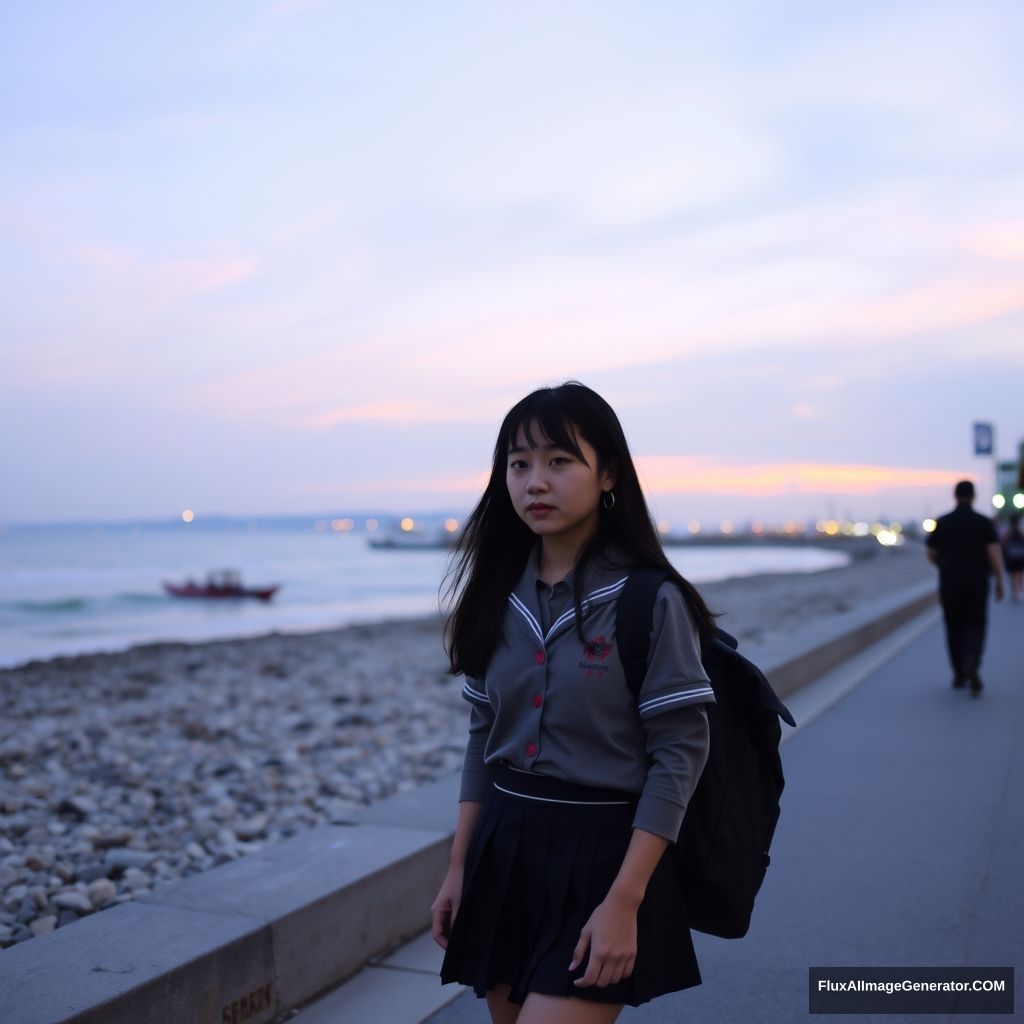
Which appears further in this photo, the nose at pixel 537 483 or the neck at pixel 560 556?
the neck at pixel 560 556

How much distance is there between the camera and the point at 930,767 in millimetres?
6980

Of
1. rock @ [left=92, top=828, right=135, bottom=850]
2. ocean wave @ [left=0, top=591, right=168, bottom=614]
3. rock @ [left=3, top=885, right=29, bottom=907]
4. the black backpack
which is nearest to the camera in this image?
the black backpack

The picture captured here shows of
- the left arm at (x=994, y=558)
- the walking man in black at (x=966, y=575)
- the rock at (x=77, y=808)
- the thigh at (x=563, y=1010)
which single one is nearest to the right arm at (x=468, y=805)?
the thigh at (x=563, y=1010)

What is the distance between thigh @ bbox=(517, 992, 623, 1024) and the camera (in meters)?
2.08

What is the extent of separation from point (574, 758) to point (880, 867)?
3341 millimetres

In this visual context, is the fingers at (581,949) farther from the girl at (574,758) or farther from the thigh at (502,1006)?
the thigh at (502,1006)

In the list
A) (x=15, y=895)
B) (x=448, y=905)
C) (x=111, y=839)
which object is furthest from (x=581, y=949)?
(x=111, y=839)

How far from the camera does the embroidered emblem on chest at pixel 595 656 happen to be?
85.7 inches

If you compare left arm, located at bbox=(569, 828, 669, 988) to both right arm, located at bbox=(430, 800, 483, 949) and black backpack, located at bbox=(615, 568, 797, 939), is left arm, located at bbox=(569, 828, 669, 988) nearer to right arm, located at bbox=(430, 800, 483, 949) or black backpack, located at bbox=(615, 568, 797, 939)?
black backpack, located at bbox=(615, 568, 797, 939)

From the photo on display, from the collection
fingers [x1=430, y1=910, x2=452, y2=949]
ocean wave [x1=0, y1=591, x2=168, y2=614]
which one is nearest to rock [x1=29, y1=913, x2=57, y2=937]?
fingers [x1=430, y1=910, x2=452, y2=949]

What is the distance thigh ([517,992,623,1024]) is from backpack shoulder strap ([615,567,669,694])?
0.57 meters

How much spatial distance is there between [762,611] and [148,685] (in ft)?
51.0

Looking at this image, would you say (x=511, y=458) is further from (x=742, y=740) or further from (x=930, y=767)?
(x=930, y=767)

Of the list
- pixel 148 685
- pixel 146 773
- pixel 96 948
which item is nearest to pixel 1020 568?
pixel 148 685
